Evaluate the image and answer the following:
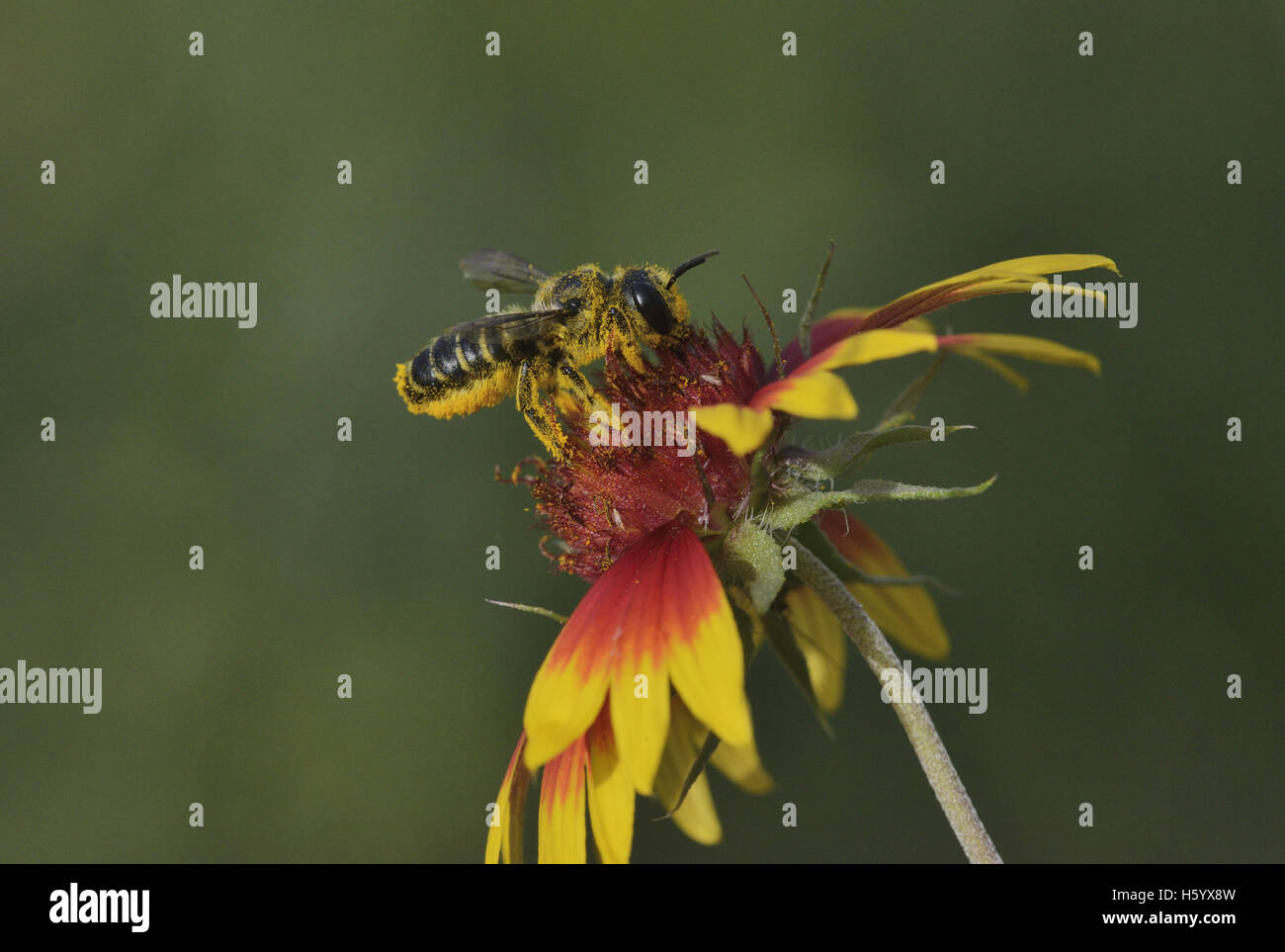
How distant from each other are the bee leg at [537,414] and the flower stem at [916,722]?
670mm

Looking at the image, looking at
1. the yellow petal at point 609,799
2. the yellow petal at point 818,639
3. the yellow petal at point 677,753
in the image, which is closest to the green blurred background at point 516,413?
the yellow petal at point 818,639

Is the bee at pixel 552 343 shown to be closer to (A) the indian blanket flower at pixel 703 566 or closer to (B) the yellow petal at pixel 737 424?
(A) the indian blanket flower at pixel 703 566

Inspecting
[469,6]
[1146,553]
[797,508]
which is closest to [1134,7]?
[1146,553]

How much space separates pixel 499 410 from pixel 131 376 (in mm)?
1957

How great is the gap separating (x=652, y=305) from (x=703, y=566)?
2.35 ft

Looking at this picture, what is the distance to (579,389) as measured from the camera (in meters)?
2.76

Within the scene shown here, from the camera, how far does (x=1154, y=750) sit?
17.3 ft

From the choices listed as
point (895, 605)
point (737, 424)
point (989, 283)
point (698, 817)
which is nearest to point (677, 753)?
point (698, 817)

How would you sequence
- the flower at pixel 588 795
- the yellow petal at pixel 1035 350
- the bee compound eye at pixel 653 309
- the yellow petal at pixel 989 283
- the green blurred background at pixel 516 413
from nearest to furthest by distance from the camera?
1. the yellow petal at pixel 1035 350
2. the flower at pixel 588 795
3. the yellow petal at pixel 989 283
4. the bee compound eye at pixel 653 309
5. the green blurred background at pixel 516 413

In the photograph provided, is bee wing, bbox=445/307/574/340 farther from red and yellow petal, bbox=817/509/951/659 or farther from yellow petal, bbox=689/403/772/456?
yellow petal, bbox=689/403/772/456

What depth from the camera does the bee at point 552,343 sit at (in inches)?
103

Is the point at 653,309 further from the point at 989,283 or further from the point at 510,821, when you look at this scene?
the point at 510,821

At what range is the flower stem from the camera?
1893 millimetres

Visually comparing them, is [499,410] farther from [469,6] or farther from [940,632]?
[940,632]
